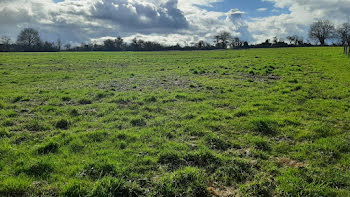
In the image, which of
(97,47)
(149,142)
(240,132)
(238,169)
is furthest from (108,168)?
(97,47)

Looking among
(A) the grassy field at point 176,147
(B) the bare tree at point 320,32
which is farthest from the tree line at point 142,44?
(A) the grassy field at point 176,147

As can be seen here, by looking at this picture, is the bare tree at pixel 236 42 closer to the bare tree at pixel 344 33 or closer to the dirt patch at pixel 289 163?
the bare tree at pixel 344 33

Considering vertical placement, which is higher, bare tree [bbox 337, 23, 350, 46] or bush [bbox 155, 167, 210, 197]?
bare tree [bbox 337, 23, 350, 46]

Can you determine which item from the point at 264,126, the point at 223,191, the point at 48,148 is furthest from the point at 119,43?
the point at 223,191

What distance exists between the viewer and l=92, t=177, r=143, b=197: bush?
510 centimetres

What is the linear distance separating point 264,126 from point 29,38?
13201 cm

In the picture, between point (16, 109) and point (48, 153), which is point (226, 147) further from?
point (16, 109)

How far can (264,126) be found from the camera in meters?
8.98

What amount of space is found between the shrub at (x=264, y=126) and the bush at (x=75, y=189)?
659cm

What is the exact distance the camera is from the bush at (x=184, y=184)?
526 centimetres

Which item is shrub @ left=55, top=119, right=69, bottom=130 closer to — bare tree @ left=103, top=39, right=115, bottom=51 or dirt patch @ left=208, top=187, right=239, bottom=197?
dirt patch @ left=208, top=187, right=239, bottom=197

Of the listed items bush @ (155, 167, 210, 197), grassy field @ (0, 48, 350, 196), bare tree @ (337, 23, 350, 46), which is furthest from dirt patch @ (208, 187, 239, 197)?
bare tree @ (337, 23, 350, 46)

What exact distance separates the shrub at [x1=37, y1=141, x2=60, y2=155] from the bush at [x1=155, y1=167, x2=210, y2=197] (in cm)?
394

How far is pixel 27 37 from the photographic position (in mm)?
110750
